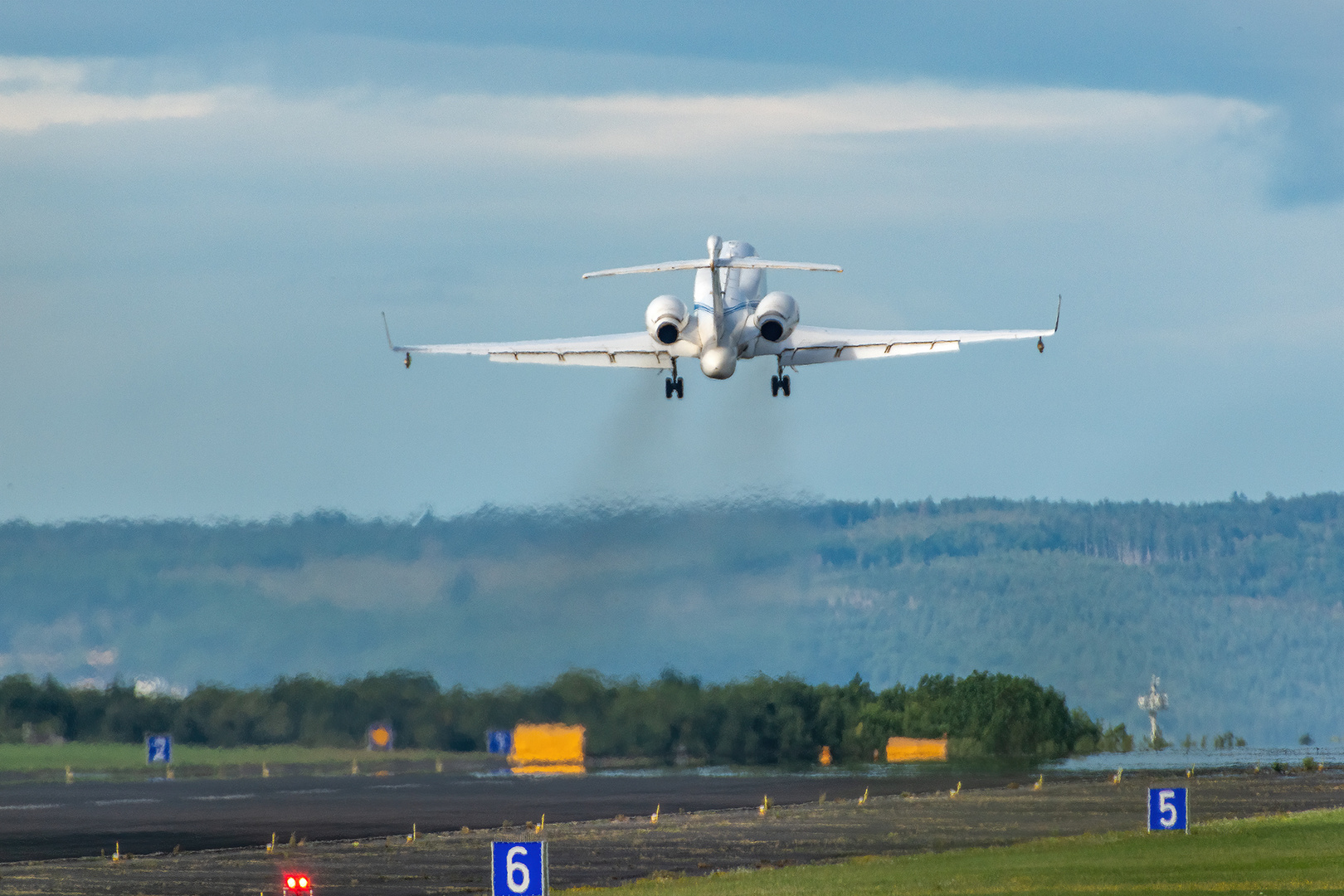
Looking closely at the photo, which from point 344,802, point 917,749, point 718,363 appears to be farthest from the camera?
point 917,749

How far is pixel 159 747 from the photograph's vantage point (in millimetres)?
118625

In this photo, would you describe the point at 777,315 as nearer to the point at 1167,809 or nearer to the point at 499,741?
the point at 1167,809

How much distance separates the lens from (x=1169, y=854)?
2596 inches

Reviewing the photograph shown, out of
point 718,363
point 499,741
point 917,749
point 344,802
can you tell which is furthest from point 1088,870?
point 917,749

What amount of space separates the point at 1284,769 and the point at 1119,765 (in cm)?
1321

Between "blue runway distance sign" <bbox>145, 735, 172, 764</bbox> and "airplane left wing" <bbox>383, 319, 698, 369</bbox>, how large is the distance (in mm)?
57452

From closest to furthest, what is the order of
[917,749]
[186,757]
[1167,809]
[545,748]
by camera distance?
[1167,809] → [545,748] → [186,757] → [917,749]

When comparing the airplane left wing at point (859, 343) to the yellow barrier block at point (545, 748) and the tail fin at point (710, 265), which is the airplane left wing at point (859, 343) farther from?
the yellow barrier block at point (545, 748)

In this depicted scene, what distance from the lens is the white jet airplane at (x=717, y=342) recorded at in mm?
67312

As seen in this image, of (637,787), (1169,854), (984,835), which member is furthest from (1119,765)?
(1169,854)

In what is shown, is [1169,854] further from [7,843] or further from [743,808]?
[7,843]

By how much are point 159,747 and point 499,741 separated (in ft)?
75.1

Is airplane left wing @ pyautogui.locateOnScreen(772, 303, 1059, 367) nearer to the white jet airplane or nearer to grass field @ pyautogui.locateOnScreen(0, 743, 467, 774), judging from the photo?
the white jet airplane

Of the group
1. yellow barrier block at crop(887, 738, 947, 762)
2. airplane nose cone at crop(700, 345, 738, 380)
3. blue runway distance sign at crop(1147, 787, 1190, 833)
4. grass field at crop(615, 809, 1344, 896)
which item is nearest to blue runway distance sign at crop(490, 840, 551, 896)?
grass field at crop(615, 809, 1344, 896)
